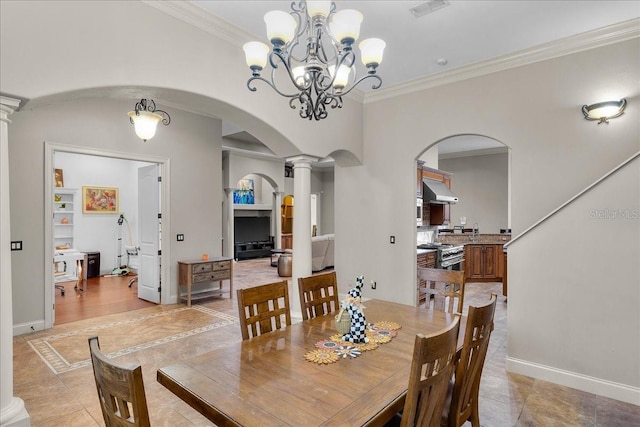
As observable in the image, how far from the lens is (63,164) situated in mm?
7867

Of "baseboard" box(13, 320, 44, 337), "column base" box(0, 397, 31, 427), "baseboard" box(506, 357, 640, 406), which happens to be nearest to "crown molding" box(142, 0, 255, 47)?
"column base" box(0, 397, 31, 427)

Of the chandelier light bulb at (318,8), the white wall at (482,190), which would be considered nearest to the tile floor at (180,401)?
the chandelier light bulb at (318,8)

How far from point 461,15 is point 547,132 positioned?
1.61 meters

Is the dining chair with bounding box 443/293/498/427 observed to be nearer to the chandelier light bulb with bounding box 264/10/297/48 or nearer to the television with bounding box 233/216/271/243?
the chandelier light bulb with bounding box 264/10/297/48

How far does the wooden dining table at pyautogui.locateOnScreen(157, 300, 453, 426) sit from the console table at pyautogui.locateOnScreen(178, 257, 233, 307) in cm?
373

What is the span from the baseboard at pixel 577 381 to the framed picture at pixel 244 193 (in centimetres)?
941

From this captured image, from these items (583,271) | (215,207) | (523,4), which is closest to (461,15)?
(523,4)

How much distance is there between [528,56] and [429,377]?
4021mm

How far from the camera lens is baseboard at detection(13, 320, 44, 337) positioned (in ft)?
13.6

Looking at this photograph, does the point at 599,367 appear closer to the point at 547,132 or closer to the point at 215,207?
the point at 547,132

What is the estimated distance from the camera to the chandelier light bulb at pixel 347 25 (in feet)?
6.97

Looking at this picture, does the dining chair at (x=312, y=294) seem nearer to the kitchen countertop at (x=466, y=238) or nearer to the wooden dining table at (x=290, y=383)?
the wooden dining table at (x=290, y=383)

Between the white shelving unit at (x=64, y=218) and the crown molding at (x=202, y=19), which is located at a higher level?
the crown molding at (x=202, y=19)

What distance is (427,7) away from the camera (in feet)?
10.1
